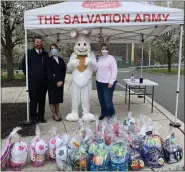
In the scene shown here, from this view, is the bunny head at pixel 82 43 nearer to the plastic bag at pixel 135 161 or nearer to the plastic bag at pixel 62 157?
the plastic bag at pixel 62 157

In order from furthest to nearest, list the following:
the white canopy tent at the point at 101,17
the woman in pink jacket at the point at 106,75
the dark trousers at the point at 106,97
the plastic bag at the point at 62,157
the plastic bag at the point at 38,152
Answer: the dark trousers at the point at 106,97, the woman in pink jacket at the point at 106,75, the white canopy tent at the point at 101,17, the plastic bag at the point at 38,152, the plastic bag at the point at 62,157

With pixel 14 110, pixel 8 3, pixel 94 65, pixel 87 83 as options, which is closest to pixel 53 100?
pixel 87 83

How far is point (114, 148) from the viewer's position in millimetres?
3539

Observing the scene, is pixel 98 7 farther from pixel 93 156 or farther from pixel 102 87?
pixel 93 156

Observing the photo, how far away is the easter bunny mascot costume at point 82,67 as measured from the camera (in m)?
5.73

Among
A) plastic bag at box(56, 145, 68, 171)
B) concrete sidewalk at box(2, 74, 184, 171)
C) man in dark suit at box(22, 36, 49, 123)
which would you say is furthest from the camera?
man in dark suit at box(22, 36, 49, 123)

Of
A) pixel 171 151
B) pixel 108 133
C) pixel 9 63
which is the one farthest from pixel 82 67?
pixel 9 63

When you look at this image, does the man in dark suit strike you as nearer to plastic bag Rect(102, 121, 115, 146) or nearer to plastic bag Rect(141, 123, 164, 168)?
plastic bag Rect(102, 121, 115, 146)

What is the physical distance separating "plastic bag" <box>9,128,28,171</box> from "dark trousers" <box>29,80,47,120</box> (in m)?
2.08

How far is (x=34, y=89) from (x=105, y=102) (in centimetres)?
163

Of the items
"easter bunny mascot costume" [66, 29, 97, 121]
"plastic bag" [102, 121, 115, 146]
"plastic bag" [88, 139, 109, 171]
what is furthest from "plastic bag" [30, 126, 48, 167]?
"easter bunny mascot costume" [66, 29, 97, 121]

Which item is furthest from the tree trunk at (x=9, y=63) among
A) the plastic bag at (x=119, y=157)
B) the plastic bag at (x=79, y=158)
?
the plastic bag at (x=119, y=157)

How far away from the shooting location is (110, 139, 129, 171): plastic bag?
3.49 meters

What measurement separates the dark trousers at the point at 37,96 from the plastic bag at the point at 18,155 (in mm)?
2082
